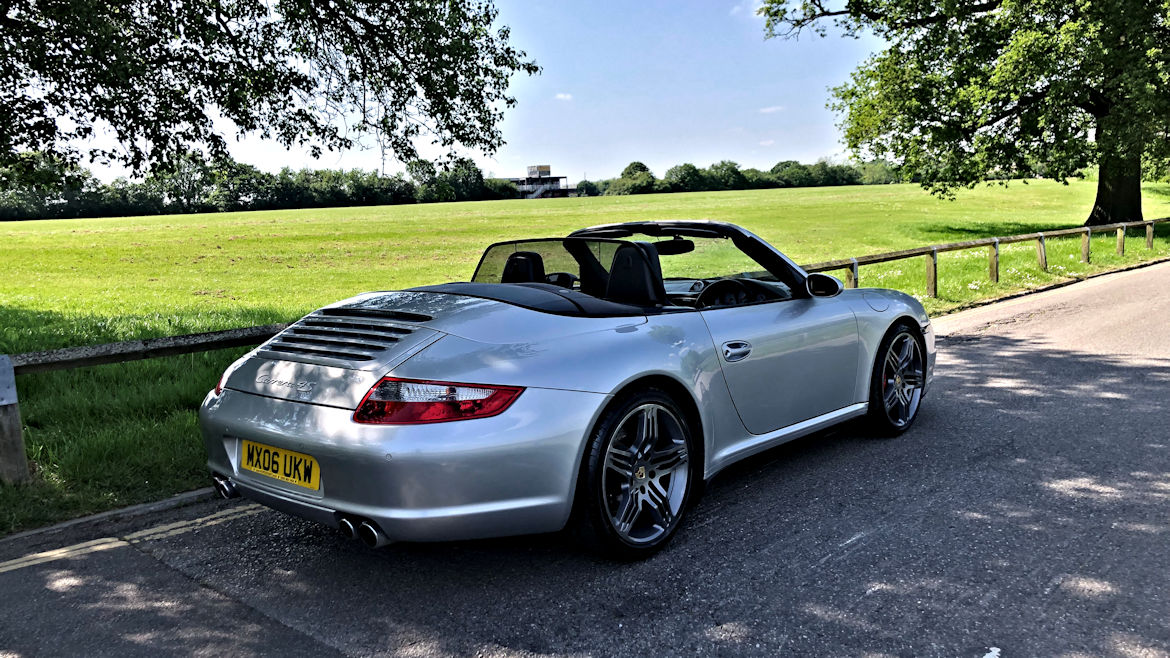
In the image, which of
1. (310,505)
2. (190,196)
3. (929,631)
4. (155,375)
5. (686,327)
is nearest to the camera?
(929,631)

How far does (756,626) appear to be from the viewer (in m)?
2.76

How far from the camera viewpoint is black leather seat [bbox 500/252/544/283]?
4402 millimetres

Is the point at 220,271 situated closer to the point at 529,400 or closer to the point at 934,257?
the point at 934,257

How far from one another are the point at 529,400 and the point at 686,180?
92.5m

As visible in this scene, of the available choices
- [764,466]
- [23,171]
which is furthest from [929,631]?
[23,171]

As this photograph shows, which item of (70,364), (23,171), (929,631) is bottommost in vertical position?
(929,631)

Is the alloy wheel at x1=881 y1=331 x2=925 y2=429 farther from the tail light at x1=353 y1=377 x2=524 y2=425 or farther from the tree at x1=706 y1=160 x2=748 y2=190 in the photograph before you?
the tree at x1=706 y1=160 x2=748 y2=190

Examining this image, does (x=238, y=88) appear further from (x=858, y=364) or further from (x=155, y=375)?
(x=858, y=364)

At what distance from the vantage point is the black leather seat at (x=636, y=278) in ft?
12.3

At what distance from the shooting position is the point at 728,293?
14.4 feet

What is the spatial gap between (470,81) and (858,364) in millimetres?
8012

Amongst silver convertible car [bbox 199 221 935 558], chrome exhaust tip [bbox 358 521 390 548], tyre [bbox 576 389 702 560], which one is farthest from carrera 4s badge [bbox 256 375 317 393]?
tyre [bbox 576 389 702 560]

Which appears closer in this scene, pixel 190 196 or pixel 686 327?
pixel 686 327

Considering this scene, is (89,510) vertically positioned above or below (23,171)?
below
